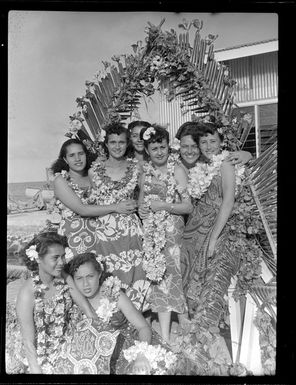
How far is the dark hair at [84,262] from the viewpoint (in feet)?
13.6

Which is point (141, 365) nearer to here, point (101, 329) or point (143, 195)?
point (101, 329)

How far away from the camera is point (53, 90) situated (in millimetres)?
4141

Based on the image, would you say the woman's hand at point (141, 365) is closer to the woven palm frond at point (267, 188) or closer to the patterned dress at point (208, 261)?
the patterned dress at point (208, 261)

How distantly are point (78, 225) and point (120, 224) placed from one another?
30 cm

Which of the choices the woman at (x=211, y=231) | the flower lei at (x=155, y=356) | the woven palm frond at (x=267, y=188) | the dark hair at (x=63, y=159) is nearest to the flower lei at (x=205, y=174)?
the woman at (x=211, y=231)

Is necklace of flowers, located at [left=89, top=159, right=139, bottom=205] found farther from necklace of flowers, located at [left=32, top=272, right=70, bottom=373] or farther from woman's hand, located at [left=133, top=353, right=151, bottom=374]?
woman's hand, located at [left=133, top=353, right=151, bottom=374]

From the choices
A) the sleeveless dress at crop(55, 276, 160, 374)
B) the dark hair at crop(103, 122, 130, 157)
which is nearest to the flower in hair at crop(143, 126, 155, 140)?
the dark hair at crop(103, 122, 130, 157)

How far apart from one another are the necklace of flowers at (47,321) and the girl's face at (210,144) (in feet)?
4.36

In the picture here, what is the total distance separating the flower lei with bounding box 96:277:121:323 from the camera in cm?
409

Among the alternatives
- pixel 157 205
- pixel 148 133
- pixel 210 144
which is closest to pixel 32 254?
pixel 157 205

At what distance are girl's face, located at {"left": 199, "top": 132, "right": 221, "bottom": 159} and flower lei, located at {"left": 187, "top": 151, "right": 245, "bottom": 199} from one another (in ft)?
0.13

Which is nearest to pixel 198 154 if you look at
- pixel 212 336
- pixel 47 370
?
pixel 212 336

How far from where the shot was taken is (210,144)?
166 inches
